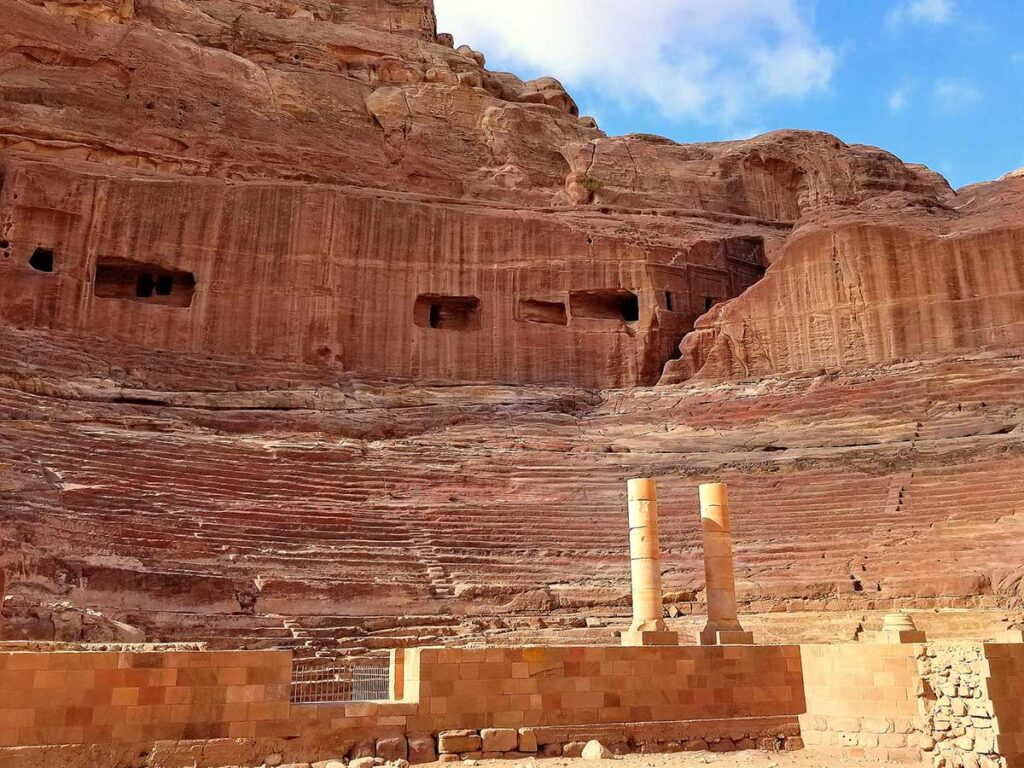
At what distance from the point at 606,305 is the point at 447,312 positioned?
471 centimetres

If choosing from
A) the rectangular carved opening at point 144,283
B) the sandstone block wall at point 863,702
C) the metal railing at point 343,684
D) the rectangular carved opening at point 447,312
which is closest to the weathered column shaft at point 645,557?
the sandstone block wall at point 863,702

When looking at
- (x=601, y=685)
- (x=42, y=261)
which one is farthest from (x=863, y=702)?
(x=42, y=261)

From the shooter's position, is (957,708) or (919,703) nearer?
(957,708)

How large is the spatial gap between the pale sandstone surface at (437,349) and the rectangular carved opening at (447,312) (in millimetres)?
152

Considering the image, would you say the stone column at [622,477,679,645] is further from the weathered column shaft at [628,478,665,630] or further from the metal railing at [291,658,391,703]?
the metal railing at [291,658,391,703]

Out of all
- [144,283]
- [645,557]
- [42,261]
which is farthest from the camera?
[144,283]

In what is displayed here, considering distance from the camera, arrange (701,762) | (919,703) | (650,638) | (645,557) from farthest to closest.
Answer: (645,557), (650,638), (919,703), (701,762)

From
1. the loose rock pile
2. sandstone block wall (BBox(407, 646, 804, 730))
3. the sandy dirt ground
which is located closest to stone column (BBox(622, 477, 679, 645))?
sandstone block wall (BBox(407, 646, 804, 730))

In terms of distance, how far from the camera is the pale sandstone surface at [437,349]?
559 inches

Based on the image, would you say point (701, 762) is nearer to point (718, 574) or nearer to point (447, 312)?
point (718, 574)

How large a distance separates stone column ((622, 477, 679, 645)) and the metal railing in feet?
10.1

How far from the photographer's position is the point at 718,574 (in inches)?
483

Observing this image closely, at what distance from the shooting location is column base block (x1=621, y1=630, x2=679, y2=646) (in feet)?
36.7

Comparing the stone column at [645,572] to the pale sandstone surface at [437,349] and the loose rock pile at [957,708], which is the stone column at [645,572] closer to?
the pale sandstone surface at [437,349]
